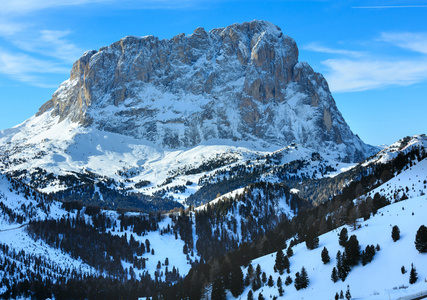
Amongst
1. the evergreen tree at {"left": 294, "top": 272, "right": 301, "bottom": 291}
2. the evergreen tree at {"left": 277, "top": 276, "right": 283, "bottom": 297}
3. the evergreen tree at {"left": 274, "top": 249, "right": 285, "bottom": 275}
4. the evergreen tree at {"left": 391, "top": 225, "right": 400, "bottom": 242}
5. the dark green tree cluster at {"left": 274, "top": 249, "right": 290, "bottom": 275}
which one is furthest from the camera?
the dark green tree cluster at {"left": 274, "top": 249, "right": 290, "bottom": 275}

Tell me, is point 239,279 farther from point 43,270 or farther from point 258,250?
point 43,270

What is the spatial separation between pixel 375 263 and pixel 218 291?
39.0 m

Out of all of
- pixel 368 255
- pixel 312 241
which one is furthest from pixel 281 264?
pixel 368 255

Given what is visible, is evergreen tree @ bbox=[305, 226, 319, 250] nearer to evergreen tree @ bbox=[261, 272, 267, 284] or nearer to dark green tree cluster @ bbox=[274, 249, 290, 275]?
dark green tree cluster @ bbox=[274, 249, 290, 275]

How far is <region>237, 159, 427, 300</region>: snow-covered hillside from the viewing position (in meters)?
78.3

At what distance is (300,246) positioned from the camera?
122250 millimetres

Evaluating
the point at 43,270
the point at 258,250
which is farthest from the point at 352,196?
the point at 43,270

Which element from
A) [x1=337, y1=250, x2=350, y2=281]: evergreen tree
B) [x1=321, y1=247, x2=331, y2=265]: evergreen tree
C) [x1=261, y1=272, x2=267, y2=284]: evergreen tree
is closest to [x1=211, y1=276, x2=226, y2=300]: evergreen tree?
[x1=261, y1=272, x2=267, y2=284]: evergreen tree

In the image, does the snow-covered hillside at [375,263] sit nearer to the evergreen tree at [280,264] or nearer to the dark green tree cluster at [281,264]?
the dark green tree cluster at [281,264]

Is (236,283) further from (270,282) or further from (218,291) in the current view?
(270,282)

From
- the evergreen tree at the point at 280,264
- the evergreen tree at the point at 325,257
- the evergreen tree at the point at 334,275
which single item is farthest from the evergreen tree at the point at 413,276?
the evergreen tree at the point at 280,264

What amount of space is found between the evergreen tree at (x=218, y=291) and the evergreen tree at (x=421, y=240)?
4596 centimetres

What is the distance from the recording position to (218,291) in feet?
367

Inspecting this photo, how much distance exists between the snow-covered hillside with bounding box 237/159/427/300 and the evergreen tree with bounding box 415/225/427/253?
3.56 ft
